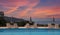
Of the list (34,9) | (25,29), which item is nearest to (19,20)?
(25,29)

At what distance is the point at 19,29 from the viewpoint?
2721 mm

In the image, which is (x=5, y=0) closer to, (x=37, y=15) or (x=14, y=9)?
(x=14, y=9)

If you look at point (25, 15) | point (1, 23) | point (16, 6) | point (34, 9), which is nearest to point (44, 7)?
point (34, 9)

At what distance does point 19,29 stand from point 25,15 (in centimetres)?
39

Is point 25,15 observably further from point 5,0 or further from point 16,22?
point 5,0

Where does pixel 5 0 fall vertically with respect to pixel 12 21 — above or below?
above

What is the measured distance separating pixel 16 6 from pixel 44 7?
0.68m

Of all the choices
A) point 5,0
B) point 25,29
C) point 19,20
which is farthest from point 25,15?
point 5,0

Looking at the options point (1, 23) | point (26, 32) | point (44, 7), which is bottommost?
point (26, 32)

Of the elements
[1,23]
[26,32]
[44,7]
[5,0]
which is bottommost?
[26,32]

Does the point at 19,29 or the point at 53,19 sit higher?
the point at 53,19

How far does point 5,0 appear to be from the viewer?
2.57 metres

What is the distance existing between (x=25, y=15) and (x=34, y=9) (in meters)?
0.26

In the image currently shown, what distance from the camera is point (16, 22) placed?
2658 millimetres
